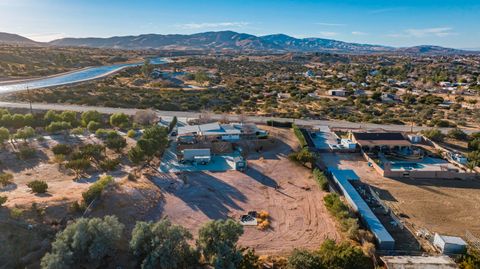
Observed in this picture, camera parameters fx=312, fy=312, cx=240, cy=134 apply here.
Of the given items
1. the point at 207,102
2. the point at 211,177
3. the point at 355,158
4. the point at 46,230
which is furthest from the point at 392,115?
the point at 46,230

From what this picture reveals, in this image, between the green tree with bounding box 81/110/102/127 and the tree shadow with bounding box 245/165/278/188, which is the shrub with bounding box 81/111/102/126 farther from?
the tree shadow with bounding box 245/165/278/188

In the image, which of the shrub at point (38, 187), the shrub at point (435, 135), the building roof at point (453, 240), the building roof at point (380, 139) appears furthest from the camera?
the shrub at point (435, 135)

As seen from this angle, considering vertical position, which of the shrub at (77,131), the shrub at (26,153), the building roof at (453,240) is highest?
the shrub at (77,131)

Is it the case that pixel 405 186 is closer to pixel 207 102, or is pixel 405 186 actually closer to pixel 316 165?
pixel 316 165

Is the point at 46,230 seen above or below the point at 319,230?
above

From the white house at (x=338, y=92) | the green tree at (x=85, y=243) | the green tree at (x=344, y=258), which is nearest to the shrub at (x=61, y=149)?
the green tree at (x=85, y=243)

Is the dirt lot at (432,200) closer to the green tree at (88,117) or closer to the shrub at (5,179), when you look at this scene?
the shrub at (5,179)
